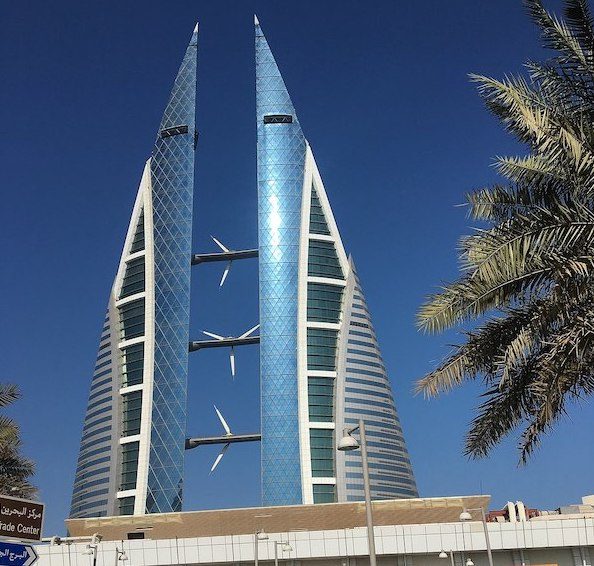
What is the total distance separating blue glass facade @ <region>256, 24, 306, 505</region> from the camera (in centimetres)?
8756

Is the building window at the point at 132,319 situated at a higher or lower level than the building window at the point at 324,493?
higher

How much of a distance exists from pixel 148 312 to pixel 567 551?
6551cm

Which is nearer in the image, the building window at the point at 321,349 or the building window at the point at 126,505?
the building window at the point at 126,505

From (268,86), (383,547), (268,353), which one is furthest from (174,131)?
(383,547)

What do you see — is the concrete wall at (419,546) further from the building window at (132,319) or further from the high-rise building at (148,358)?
the building window at (132,319)

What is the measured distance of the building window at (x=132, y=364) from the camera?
Result: 94.4 m

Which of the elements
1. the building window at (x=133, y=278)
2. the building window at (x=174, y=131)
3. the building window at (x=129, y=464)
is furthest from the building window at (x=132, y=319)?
the building window at (x=174, y=131)

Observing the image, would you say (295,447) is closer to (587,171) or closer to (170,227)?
(170,227)

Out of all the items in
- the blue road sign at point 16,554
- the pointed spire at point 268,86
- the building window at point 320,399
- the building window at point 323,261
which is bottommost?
the blue road sign at point 16,554

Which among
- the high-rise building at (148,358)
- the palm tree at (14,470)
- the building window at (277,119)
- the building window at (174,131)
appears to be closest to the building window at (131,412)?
the high-rise building at (148,358)

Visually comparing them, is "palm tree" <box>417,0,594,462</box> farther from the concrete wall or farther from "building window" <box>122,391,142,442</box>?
"building window" <box>122,391,142,442</box>

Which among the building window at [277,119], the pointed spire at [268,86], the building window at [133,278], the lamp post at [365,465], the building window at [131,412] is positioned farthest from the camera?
the pointed spire at [268,86]

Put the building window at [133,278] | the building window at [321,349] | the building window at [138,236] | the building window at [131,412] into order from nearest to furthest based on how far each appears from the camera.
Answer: the building window at [321,349], the building window at [131,412], the building window at [133,278], the building window at [138,236]

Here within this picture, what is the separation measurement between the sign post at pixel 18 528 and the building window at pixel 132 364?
84284mm
